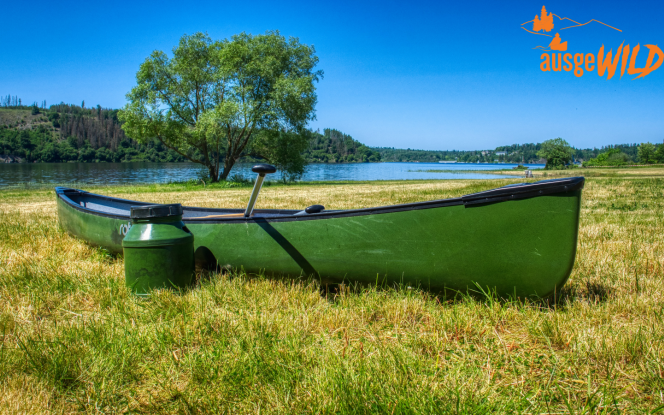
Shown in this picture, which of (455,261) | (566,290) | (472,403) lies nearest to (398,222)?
(455,261)

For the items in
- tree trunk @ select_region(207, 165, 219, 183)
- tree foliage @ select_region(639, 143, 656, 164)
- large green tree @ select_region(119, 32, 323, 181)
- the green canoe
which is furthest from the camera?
tree foliage @ select_region(639, 143, 656, 164)

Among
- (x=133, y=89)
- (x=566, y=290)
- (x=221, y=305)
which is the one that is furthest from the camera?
(x=133, y=89)

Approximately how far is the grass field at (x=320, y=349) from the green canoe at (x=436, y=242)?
0.18m

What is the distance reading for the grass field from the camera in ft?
5.12

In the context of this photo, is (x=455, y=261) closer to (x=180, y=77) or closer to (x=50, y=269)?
(x=50, y=269)

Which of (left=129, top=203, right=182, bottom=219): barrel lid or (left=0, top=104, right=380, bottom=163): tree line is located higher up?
(left=0, top=104, right=380, bottom=163): tree line

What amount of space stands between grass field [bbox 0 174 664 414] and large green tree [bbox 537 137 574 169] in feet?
321

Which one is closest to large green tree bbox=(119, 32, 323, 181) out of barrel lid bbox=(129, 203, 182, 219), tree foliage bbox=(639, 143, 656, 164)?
barrel lid bbox=(129, 203, 182, 219)

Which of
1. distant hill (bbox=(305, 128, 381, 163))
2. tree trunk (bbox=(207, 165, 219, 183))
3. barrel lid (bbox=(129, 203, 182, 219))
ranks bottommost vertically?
barrel lid (bbox=(129, 203, 182, 219))

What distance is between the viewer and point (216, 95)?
2356 cm

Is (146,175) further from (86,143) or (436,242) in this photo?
(86,143)

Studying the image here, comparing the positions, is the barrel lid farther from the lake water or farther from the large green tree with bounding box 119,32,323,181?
the lake water

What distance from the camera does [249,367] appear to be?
1811mm

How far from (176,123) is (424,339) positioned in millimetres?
23473
